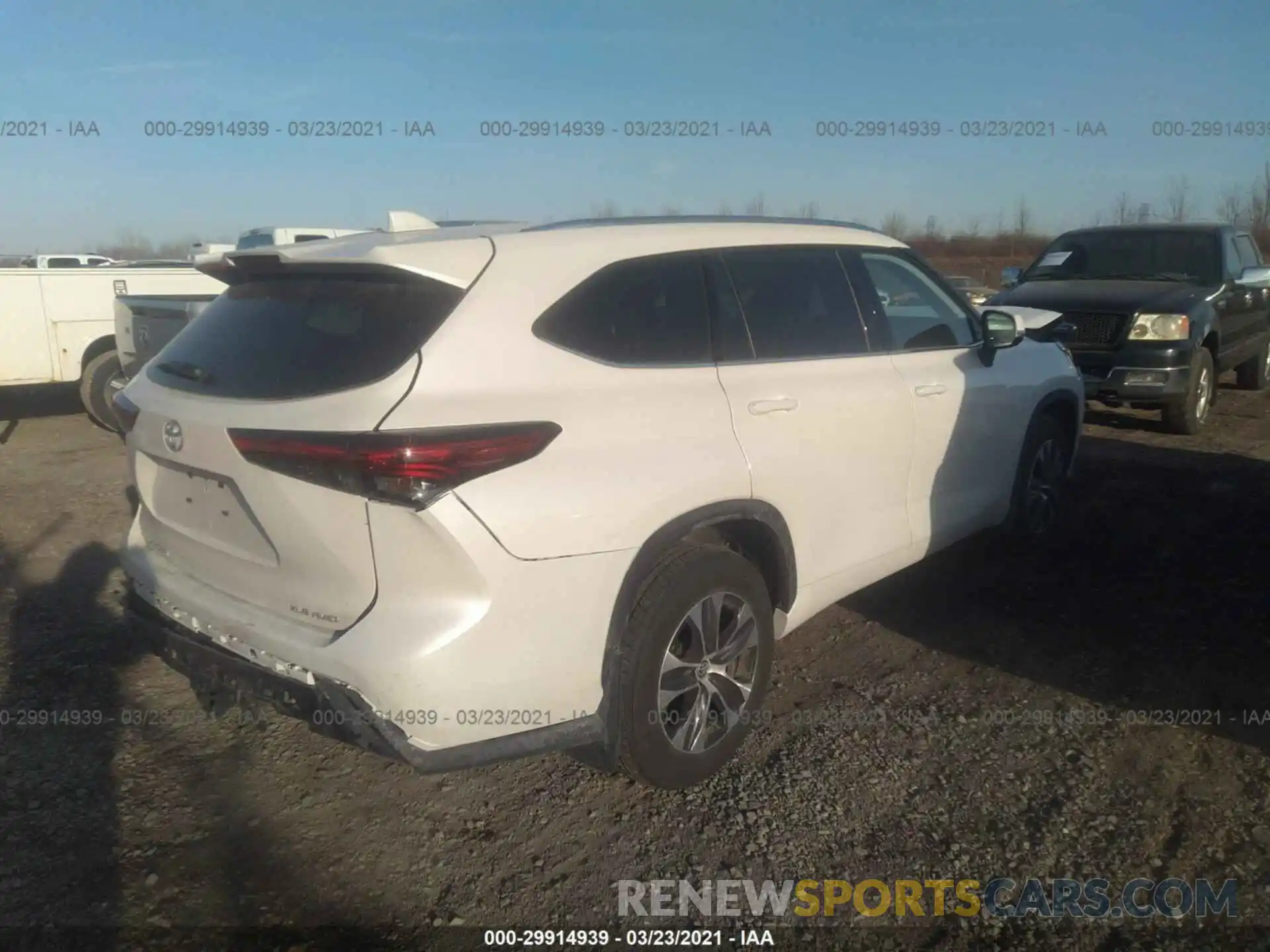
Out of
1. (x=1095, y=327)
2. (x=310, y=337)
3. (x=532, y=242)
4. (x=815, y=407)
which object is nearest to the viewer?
(x=310, y=337)

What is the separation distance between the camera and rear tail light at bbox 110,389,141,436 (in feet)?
10.5

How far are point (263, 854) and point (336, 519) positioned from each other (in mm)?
1182

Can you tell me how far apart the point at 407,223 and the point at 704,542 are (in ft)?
5.22

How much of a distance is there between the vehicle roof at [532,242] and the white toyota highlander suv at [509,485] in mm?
13

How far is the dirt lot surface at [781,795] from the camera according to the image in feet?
9.09

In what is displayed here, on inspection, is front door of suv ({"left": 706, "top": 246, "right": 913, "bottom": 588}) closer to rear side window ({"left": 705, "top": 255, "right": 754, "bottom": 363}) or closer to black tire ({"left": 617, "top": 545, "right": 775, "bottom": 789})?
rear side window ({"left": 705, "top": 255, "right": 754, "bottom": 363})

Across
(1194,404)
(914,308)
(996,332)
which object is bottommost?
(1194,404)

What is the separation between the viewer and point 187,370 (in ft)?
10.1

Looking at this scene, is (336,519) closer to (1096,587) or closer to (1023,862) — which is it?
(1023,862)

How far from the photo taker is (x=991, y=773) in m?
3.36

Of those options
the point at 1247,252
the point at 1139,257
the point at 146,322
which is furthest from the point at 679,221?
the point at 1247,252

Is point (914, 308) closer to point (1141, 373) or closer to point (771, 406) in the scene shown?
point (771, 406)

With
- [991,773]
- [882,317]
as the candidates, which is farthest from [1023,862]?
[882,317]

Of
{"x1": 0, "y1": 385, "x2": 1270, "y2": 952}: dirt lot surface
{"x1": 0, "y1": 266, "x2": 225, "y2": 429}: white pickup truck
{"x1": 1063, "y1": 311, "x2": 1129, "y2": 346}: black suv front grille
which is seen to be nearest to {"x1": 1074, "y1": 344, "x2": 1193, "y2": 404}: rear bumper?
{"x1": 1063, "y1": 311, "x2": 1129, "y2": 346}: black suv front grille
